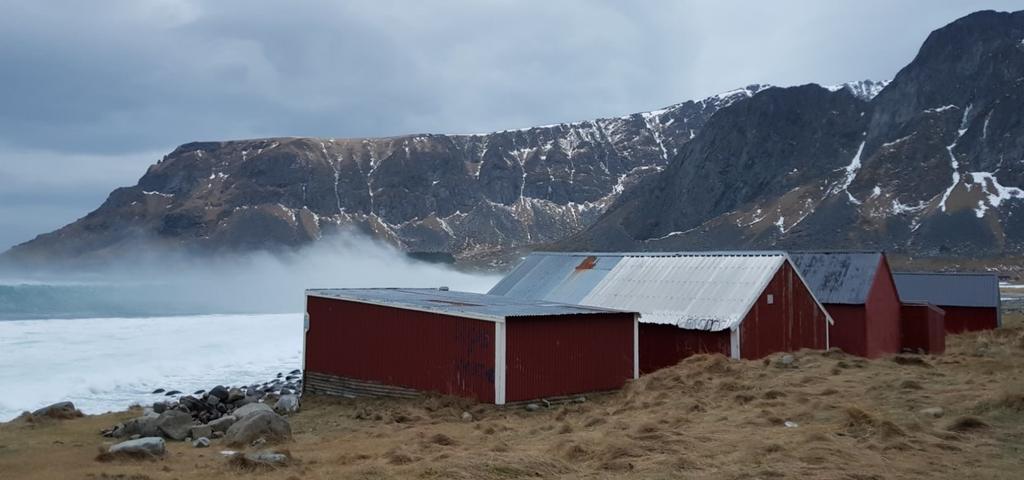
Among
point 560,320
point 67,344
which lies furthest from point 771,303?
point 67,344

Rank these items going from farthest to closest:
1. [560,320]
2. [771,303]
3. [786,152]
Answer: [786,152] < [771,303] < [560,320]

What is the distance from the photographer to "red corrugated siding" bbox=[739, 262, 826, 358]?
25938mm

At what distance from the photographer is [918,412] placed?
1572cm

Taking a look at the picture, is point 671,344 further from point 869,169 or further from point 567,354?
point 869,169

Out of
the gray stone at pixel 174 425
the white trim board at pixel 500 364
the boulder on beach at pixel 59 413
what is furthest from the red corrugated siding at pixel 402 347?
the boulder on beach at pixel 59 413

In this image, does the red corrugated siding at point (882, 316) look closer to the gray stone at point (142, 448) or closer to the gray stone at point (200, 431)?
the gray stone at point (200, 431)

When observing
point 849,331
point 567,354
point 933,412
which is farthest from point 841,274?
point 933,412

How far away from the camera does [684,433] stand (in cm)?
1463

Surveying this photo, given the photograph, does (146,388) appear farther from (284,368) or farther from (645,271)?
(645,271)

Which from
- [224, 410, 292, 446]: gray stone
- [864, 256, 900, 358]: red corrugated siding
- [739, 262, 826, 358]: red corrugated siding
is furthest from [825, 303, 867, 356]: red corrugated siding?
[224, 410, 292, 446]: gray stone

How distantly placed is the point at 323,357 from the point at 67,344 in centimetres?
3420

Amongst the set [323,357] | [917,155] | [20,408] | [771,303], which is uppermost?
[917,155]

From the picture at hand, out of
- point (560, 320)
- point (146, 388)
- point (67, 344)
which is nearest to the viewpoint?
point (560, 320)

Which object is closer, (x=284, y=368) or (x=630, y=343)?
(x=630, y=343)
